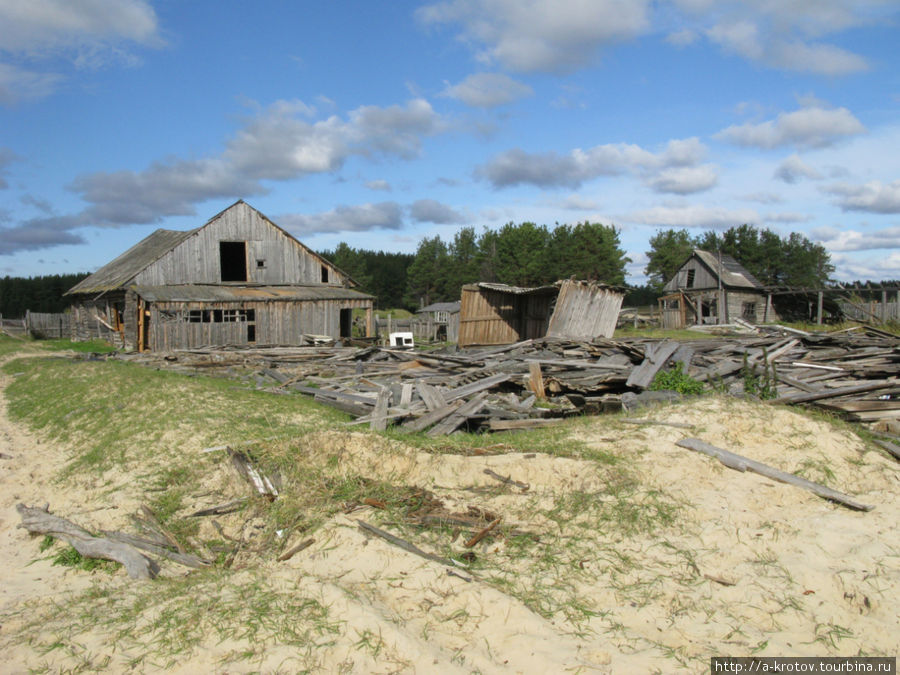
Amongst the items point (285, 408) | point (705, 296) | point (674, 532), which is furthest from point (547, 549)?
point (705, 296)

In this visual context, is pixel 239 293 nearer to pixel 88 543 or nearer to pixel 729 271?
pixel 88 543

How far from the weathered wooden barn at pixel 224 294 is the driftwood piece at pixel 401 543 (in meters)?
21.4

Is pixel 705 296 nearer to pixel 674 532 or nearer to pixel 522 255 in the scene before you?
pixel 522 255

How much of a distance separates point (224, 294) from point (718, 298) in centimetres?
3253

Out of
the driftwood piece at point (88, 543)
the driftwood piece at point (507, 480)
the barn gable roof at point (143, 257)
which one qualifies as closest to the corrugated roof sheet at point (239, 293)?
the barn gable roof at point (143, 257)

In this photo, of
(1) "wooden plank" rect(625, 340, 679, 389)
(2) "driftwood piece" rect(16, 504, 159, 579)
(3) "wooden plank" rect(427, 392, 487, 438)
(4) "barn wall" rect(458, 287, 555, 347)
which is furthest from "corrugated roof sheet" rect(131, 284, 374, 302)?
(2) "driftwood piece" rect(16, 504, 159, 579)

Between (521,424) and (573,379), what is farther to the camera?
(573,379)

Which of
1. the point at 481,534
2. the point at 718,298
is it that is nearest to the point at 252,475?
the point at 481,534

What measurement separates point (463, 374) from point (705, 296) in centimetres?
3355

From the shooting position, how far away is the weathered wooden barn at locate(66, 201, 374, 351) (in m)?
24.8

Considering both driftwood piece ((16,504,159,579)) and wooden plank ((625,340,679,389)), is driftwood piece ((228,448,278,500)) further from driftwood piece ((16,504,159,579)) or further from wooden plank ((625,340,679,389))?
wooden plank ((625,340,679,389))

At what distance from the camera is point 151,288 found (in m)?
25.5

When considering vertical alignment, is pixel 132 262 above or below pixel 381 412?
above

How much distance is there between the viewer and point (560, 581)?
4727mm
